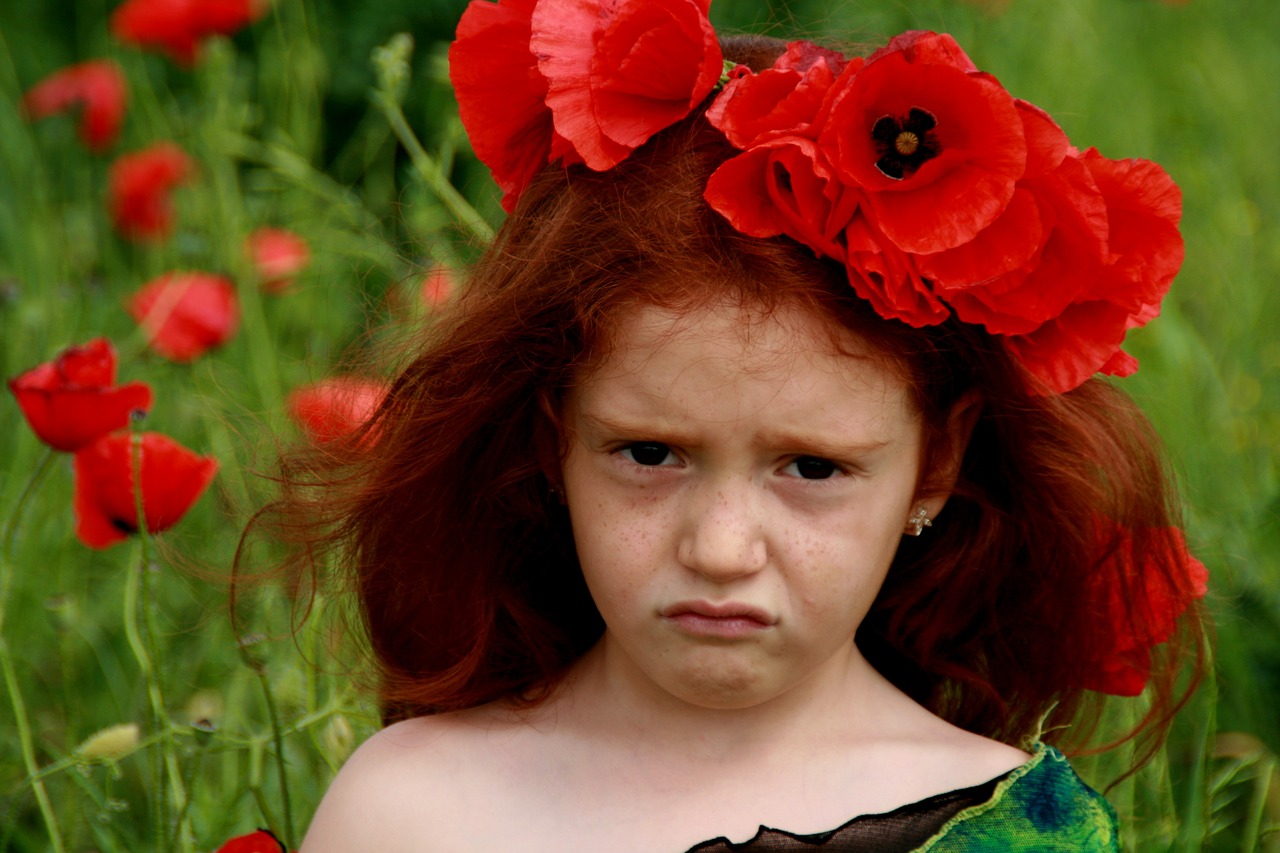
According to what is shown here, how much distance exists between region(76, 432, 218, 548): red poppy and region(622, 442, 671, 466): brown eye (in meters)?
0.42

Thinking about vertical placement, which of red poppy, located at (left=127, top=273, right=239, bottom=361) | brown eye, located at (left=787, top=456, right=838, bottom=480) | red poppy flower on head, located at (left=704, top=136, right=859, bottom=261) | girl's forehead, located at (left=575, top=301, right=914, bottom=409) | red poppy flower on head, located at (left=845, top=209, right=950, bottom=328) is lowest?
red poppy, located at (left=127, top=273, right=239, bottom=361)

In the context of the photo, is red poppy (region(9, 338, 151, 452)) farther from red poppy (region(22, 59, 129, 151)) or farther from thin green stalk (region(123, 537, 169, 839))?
red poppy (region(22, 59, 129, 151))

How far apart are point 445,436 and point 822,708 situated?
331mm

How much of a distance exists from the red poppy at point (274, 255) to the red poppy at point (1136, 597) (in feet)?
3.66

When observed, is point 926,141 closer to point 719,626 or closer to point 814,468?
point 814,468

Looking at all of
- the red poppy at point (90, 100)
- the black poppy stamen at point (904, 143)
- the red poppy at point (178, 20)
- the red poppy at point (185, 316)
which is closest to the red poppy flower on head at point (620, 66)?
the black poppy stamen at point (904, 143)

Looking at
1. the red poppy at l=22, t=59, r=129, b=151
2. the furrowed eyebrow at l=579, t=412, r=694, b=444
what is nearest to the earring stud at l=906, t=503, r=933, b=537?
the furrowed eyebrow at l=579, t=412, r=694, b=444

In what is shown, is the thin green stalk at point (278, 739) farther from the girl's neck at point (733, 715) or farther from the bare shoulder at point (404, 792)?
the girl's neck at point (733, 715)

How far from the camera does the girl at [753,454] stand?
95cm

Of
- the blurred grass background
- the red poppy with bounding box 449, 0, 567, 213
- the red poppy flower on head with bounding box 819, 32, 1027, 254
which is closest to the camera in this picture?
the red poppy flower on head with bounding box 819, 32, 1027, 254

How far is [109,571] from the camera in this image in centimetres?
210

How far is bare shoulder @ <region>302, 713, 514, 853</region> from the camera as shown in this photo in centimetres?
106

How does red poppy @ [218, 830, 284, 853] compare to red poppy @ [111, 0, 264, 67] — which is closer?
red poppy @ [218, 830, 284, 853]

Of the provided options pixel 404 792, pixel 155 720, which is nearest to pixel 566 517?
pixel 404 792
